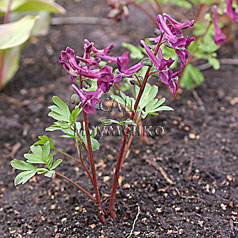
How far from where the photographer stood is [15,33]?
5.38 ft

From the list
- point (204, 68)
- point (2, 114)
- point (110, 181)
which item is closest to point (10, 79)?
point (2, 114)

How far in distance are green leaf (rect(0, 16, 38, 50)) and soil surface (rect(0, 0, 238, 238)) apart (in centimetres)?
45

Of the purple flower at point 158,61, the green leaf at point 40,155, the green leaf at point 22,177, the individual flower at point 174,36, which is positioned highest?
the individual flower at point 174,36

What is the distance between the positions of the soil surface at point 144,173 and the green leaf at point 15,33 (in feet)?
1.47

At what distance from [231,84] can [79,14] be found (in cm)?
132

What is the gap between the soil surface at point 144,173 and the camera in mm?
1232

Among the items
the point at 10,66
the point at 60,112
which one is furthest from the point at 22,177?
the point at 10,66

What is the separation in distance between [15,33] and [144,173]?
943mm

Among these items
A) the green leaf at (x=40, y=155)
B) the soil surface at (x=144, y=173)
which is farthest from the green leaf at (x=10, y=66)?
the green leaf at (x=40, y=155)

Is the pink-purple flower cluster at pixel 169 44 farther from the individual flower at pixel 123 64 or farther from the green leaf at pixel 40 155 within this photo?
the green leaf at pixel 40 155

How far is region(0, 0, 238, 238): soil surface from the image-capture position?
123 cm

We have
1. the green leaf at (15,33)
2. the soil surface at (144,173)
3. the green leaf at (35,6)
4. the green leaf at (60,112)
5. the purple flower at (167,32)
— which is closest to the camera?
the purple flower at (167,32)

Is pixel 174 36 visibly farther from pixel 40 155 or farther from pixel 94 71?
pixel 40 155

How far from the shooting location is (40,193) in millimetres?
1446
